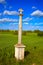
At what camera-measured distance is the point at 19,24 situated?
806 centimetres

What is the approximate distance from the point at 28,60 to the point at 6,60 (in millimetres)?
899

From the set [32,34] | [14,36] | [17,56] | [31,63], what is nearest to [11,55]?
[17,56]

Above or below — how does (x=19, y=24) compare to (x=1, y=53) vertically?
above

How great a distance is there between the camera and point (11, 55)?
27.2 feet

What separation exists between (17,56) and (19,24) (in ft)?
4.40

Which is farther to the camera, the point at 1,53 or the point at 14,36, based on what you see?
the point at 14,36

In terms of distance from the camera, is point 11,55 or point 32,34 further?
point 32,34

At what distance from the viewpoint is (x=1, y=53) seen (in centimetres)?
857

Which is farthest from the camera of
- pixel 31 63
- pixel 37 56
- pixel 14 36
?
pixel 14 36

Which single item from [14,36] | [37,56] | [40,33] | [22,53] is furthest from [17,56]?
[40,33]

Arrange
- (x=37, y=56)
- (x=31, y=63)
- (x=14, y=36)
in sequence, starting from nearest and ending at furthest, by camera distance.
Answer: (x=31, y=63) < (x=37, y=56) < (x=14, y=36)

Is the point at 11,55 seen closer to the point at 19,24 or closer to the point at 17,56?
the point at 17,56

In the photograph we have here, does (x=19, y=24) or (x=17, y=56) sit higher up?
(x=19, y=24)

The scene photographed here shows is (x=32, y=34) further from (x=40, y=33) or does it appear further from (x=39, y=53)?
(x=39, y=53)
